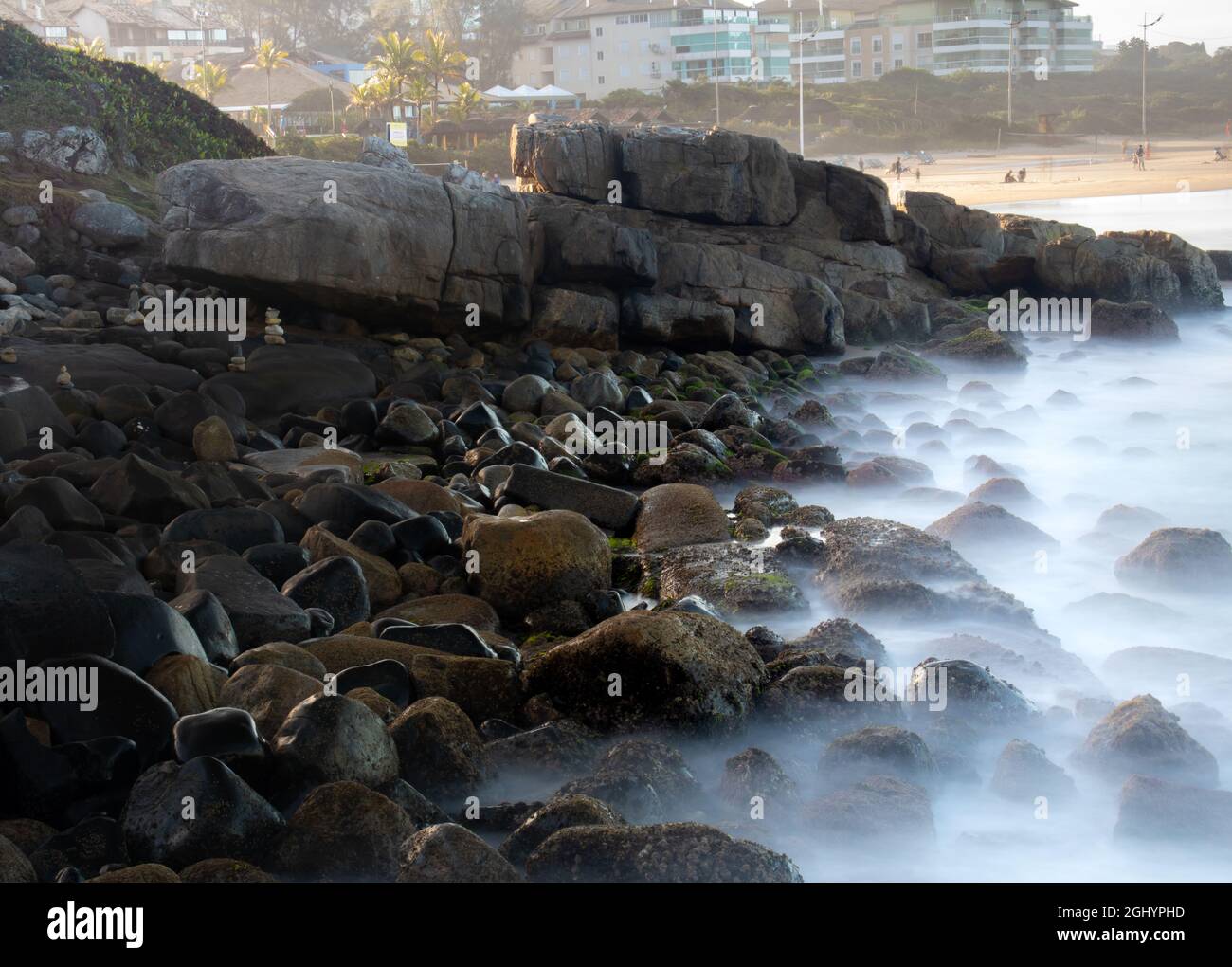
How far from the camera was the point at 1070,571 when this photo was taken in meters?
8.07

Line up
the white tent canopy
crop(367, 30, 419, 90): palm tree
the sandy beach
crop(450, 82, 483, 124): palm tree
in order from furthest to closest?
the white tent canopy → crop(367, 30, 419, 90): palm tree → crop(450, 82, 483, 124): palm tree → the sandy beach

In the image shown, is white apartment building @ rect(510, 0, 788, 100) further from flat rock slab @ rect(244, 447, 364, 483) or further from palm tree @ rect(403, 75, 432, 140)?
flat rock slab @ rect(244, 447, 364, 483)

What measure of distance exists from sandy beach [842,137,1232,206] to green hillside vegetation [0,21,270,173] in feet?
68.9

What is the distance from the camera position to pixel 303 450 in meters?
9.20

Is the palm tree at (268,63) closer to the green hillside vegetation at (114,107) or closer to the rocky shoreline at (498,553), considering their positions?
the green hillside vegetation at (114,107)

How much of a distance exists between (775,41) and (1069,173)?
903 inches

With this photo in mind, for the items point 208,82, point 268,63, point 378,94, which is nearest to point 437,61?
point 378,94

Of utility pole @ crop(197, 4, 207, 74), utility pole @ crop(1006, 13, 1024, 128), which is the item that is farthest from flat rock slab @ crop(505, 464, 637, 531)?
utility pole @ crop(197, 4, 207, 74)

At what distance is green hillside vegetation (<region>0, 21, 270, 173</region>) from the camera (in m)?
16.2

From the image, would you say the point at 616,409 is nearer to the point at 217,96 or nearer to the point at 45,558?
the point at 45,558

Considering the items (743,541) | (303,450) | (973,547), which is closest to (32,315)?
(303,450)

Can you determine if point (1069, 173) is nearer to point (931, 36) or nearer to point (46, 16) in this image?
point (931, 36)

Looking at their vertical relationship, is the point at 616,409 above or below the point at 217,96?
below

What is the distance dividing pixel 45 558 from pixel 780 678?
303 cm
